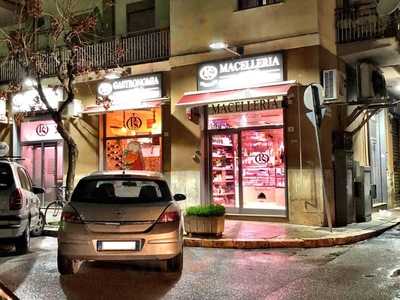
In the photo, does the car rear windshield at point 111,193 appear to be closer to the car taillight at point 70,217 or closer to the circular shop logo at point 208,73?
the car taillight at point 70,217

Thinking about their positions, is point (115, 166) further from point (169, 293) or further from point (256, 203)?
point (169, 293)

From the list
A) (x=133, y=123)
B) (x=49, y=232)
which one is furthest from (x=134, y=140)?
(x=49, y=232)

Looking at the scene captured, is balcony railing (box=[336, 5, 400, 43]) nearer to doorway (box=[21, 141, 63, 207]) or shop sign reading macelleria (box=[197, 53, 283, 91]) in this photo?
shop sign reading macelleria (box=[197, 53, 283, 91])

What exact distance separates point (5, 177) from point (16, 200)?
0.59 meters

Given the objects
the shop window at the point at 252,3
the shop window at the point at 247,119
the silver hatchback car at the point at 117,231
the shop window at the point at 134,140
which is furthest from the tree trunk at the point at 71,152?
the silver hatchback car at the point at 117,231

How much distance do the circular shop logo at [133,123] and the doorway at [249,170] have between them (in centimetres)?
343

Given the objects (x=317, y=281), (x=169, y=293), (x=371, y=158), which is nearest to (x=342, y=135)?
(x=371, y=158)

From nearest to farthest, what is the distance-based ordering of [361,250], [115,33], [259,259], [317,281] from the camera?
1. [317,281]
2. [259,259]
3. [361,250]
4. [115,33]

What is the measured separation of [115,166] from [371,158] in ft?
29.2

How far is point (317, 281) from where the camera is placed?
719cm

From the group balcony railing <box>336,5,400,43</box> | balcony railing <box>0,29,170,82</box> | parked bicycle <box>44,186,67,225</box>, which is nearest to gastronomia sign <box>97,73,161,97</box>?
balcony railing <box>0,29,170,82</box>

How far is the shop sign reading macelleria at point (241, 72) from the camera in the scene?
45.1 feet

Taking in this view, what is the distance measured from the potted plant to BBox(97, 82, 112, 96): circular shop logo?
7701 mm

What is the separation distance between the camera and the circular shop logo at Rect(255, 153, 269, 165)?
14.2 metres
